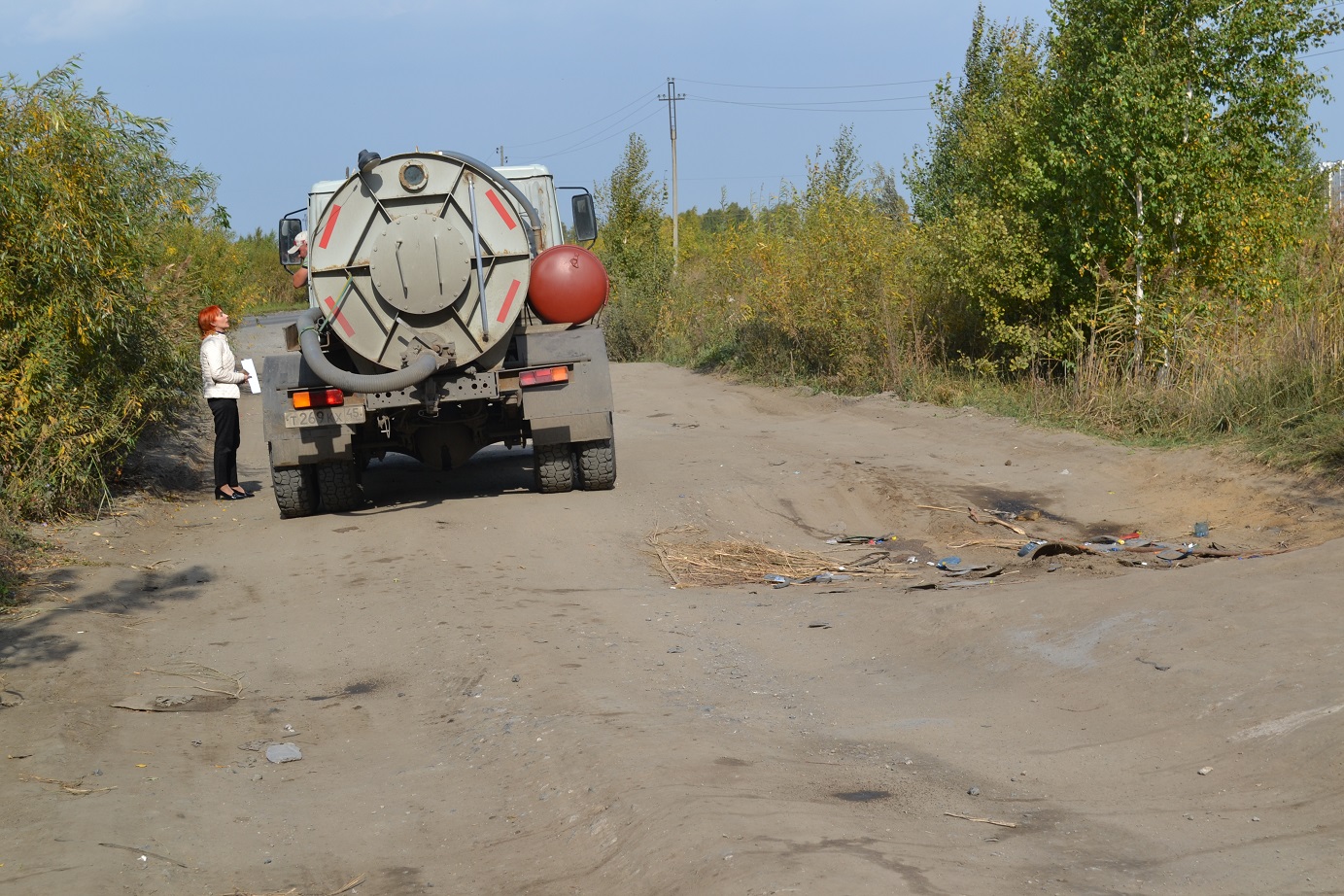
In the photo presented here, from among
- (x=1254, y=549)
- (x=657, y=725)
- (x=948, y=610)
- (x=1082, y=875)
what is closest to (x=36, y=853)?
(x=657, y=725)

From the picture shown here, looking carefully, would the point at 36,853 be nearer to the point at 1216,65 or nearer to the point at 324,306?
the point at 324,306

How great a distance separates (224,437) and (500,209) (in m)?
3.74

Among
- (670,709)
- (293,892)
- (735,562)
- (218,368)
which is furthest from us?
(218,368)

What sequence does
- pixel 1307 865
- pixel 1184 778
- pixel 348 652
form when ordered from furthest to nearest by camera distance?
pixel 348 652 < pixel 1184 778 < pixel 1307 865

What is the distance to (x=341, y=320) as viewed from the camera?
887 centimetres

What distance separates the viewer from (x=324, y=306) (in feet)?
29.0

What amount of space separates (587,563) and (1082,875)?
5106 millimetres

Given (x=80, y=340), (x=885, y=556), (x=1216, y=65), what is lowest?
(x=885, y=556)

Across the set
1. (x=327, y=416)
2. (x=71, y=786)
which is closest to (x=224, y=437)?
(x=327, y=416)

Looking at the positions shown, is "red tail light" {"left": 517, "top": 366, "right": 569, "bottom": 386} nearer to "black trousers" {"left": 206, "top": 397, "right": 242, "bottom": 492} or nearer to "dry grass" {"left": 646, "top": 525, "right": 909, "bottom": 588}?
"dry grass" {"left": 646, "top": 525, "right": 909, "bottom": 588}

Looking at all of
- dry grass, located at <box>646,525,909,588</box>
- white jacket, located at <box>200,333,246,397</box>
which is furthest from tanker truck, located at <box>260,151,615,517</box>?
dry grass, located at <box>646,525,909,588</box>

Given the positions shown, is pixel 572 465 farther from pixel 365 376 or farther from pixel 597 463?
pixel 365 376

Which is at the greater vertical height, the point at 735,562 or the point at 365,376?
the point at 365,376

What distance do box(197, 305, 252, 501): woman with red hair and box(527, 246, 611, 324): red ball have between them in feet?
9.90
